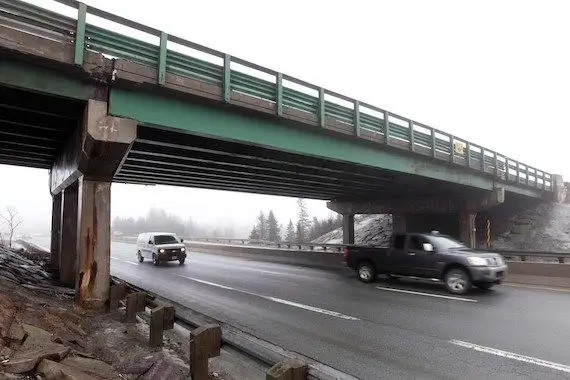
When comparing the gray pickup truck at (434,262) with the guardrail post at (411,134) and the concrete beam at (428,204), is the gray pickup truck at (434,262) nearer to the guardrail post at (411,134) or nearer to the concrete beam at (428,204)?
the guardrail post at (411,134)

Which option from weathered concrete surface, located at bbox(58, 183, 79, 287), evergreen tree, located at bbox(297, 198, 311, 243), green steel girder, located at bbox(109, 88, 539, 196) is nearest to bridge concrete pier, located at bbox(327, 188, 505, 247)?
green steel girder, located at bbox(109, 88, 539, 196)

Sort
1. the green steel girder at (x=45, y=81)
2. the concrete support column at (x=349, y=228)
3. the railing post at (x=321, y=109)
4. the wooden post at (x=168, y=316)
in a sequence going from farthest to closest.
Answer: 1. the concrete support column at (x=349, y=228)
2. the railing post at (x=321, y=109)
3. the green steel girder at (x=45, y=81)
4. the wooden post at (x=168, y=316)

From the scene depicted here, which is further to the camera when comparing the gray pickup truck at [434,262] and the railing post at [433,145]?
the railing post at [433,145]

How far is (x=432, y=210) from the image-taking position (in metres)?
26.5

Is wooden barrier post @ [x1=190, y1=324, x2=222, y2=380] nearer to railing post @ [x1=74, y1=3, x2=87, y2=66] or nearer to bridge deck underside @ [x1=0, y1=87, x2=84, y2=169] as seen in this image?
railing post @ [x1=74, y1=3, x2=87, y2=66]

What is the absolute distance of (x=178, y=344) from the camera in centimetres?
673

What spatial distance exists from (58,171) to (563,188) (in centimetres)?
3762

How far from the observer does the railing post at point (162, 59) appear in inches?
400

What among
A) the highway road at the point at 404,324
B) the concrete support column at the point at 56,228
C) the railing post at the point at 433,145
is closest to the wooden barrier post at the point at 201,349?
the highway road at the point at 404,324

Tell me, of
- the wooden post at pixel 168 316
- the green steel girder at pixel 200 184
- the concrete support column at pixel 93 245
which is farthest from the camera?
the green steel girder at pixel 200 184

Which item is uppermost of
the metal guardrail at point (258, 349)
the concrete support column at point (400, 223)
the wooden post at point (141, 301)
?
the concrete support column at point (400, 223)

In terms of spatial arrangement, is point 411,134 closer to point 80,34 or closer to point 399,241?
point 399,241

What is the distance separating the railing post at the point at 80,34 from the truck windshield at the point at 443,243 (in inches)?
435

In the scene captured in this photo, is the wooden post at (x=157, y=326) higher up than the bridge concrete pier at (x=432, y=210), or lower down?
lower down
